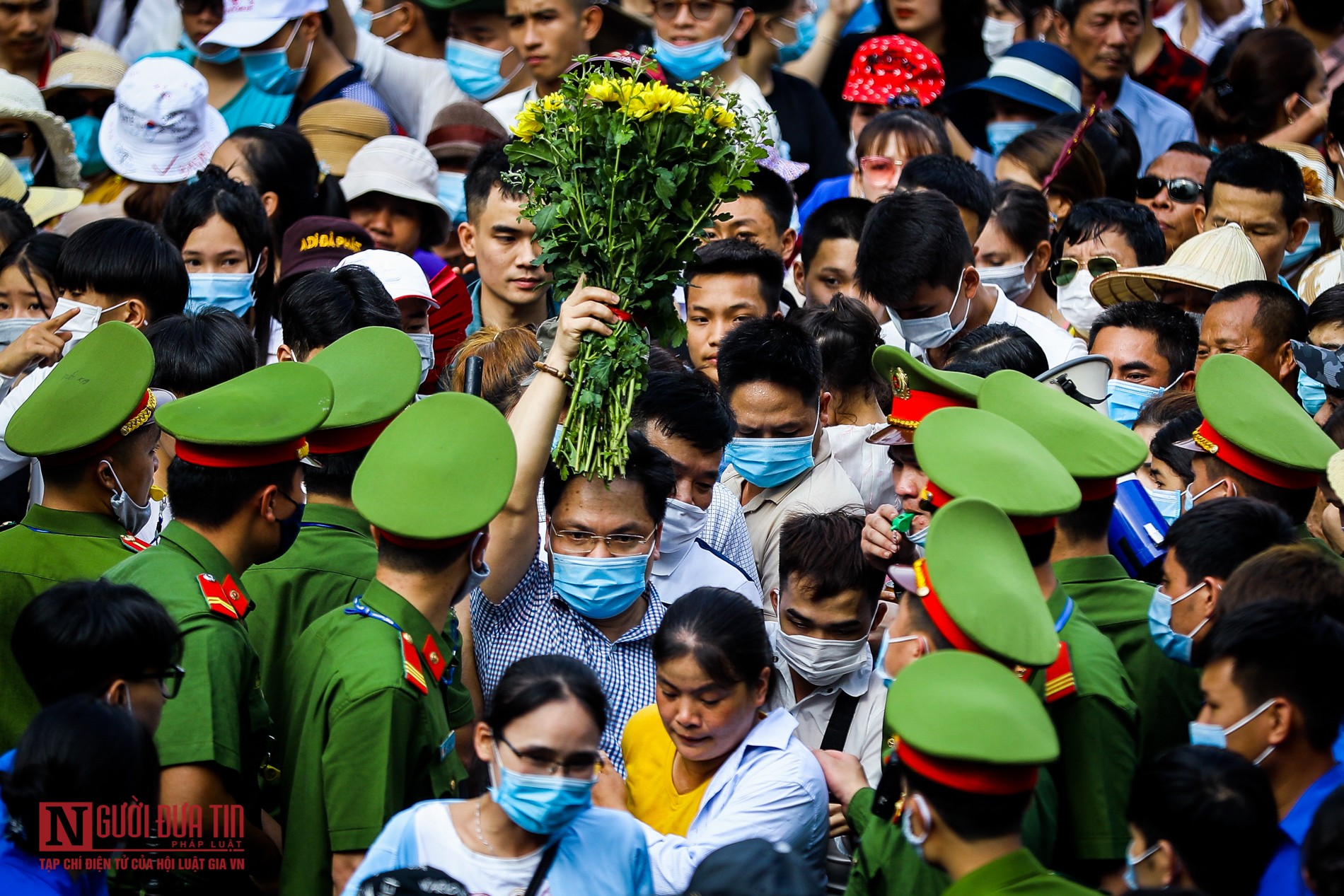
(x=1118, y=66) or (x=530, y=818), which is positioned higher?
(x=530, y=818)

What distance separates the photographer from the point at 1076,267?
7707 millimetres

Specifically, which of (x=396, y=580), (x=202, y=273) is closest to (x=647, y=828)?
(x=396, y=580)

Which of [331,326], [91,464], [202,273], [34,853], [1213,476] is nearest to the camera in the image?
[34,853]

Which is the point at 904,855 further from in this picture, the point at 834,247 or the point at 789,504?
the point at 834,247

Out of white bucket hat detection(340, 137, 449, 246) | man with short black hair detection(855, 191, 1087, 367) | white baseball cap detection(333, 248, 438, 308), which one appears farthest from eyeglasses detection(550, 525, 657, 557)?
white bucket hat detection(340, 137, 449, 246)

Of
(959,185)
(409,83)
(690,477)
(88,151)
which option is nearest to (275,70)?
(409,83)

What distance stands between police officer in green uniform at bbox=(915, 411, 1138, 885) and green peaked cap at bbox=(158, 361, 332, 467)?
1785 mm

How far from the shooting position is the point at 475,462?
391cm

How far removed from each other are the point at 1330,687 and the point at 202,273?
529 cm

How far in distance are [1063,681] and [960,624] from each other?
54 cm

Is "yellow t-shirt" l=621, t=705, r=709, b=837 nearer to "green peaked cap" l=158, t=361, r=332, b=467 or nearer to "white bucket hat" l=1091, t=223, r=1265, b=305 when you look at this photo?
"green peaked cap" l=158, t=361, r=332, b=467

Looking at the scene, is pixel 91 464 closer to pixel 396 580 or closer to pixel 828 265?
pixel 396 580

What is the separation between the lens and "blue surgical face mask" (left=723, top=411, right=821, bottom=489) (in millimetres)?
5871

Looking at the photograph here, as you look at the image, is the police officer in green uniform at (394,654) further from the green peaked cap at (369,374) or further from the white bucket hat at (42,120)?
the white bucket hat at (42,120)
